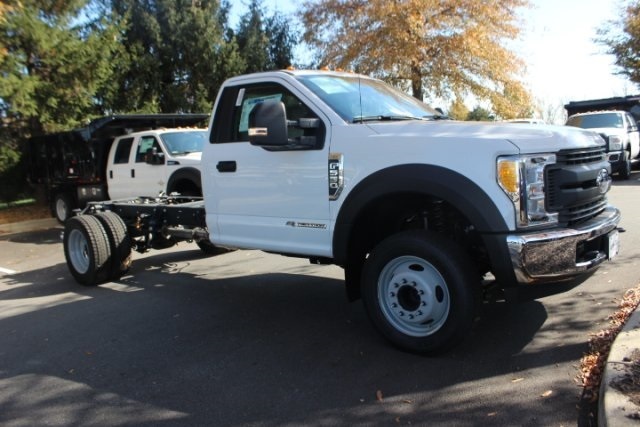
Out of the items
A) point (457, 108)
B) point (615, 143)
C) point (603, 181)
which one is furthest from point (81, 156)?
point (457, 108)

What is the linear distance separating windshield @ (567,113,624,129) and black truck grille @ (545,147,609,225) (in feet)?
44.5

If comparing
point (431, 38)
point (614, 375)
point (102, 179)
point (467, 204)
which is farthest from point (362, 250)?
point (431, 38)

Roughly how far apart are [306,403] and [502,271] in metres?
1.53

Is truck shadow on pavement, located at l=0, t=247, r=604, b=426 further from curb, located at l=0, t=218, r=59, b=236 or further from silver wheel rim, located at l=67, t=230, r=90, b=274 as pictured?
curb, located at l=0, t=218, r=59, b=236

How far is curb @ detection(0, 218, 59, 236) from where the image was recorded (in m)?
13.5

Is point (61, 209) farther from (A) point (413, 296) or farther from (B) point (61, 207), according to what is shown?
(A) point (413, 296)

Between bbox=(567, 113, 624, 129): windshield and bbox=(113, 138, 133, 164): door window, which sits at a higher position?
bbox=(567, 113, 624, 129): windshield

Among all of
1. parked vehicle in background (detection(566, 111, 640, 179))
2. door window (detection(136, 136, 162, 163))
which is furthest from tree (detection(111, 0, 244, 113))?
parked vehicle in background (detection(566, 111, 640, 179))

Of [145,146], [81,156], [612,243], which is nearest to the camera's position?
[612,243]

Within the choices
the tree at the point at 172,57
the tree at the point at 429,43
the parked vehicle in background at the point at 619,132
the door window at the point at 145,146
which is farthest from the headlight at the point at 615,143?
the tree at the point at 172,57

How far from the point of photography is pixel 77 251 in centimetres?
725

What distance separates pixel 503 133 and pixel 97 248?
4.93 meters

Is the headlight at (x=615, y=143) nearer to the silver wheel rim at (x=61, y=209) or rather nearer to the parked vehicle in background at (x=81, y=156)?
the parked vehicle in background at (x=81, y=156)

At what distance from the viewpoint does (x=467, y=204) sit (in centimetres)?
382
